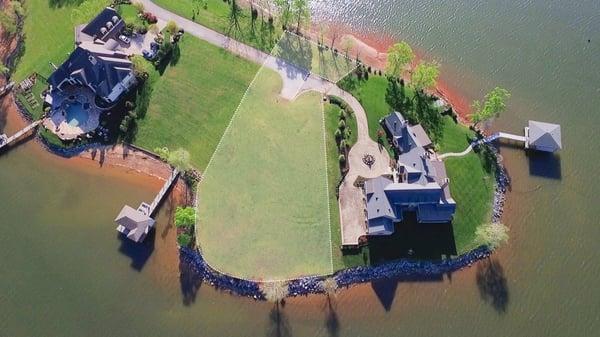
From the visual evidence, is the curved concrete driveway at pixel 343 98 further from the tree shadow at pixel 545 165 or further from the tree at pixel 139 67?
the tree shadow at pixel 545 165

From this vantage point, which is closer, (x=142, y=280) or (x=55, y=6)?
(x=142, y=280)

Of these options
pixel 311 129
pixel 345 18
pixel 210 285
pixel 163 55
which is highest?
pixel 345 18

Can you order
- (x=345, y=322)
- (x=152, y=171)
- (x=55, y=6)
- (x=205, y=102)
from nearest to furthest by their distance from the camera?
(x=345, y=322) < (x=152, y=171) < (x=205, y=102) < (x=55, y=6)

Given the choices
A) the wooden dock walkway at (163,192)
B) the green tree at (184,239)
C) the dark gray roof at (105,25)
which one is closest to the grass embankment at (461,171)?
the wooden dock walkway at (163,192)

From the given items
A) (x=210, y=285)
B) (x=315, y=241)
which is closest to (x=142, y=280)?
(x=210, y=285)

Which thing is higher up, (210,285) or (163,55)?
(163,55)

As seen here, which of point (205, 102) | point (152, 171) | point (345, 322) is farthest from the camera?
point (205, 102)

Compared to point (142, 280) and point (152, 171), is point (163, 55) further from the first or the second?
point (142, 280)

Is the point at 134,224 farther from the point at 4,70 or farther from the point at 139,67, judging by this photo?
the point at 4,70
